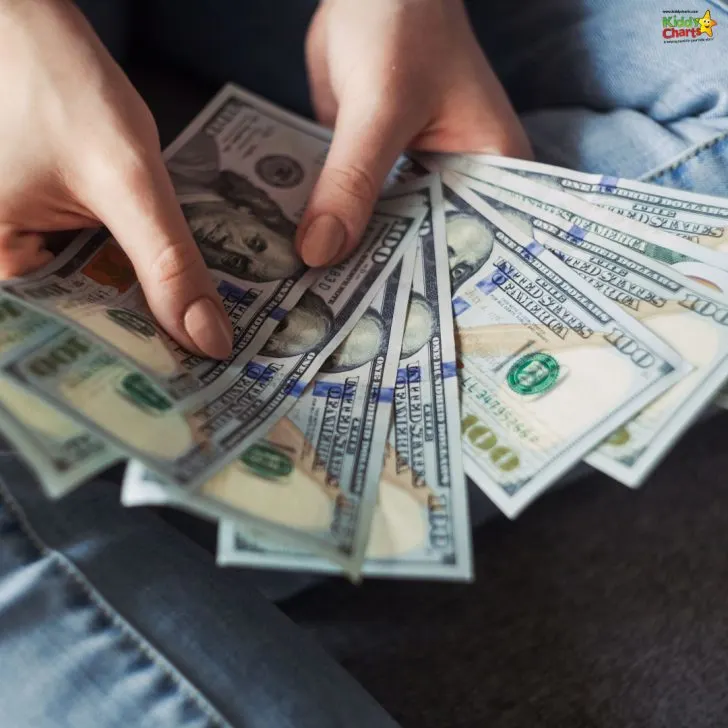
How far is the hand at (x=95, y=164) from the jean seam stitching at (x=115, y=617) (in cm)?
17

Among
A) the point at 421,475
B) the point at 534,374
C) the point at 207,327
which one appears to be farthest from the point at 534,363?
the point at 207,327

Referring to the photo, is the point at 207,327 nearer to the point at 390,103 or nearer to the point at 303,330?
the point at 303,330

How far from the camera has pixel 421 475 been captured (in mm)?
480

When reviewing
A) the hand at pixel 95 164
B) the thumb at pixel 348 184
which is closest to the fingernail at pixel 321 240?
the thumb at pixel 348 184

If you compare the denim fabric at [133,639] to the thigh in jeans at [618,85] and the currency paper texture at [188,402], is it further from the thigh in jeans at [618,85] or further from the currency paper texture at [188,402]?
the thigh in jeans at [618,85]

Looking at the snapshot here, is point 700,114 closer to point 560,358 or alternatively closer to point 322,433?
point 560,358

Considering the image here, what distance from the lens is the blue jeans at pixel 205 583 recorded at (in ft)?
1.49

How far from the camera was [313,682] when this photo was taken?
486 mm

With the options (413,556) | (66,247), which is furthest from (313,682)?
(66,247)

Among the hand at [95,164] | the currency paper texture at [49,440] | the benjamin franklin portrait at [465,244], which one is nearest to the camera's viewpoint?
the currency paper texture at [49,440]

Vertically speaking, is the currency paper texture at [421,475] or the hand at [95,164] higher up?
the hand at [95,164]

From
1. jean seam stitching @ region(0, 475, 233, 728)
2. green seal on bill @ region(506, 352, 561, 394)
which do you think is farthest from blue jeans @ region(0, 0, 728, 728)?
green seal on bill @ region(506, 352, 561, 394)

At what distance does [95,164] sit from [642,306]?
408 mm

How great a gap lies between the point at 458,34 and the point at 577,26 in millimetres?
150
